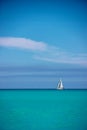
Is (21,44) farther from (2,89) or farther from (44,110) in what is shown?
(44,110)

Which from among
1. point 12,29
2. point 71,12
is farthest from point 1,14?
point 71,12

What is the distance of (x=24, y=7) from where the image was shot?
4.20 m

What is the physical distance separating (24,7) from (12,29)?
347 mm

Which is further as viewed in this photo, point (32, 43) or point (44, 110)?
point (44, 110)

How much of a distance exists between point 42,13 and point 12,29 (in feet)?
1.53

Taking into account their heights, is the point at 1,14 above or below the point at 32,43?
above

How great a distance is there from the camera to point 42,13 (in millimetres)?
4199

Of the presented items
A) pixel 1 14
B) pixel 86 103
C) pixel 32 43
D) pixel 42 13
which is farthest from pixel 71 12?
pixel 86 103

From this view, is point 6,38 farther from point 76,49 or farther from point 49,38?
point 76,49

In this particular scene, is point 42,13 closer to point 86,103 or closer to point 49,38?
point 49,38

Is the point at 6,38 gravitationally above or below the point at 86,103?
above

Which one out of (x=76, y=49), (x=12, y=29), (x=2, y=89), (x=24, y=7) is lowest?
(x=2, y=89)

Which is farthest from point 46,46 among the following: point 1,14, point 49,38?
point 1,14

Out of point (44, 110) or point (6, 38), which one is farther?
point (44, 110)
